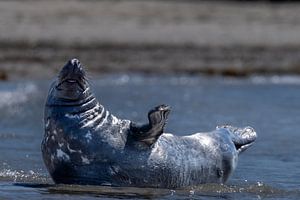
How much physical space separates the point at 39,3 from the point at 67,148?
63.0 ft

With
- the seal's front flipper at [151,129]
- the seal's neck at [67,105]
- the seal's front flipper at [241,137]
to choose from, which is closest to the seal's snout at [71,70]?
the seal's neck at [67,105]

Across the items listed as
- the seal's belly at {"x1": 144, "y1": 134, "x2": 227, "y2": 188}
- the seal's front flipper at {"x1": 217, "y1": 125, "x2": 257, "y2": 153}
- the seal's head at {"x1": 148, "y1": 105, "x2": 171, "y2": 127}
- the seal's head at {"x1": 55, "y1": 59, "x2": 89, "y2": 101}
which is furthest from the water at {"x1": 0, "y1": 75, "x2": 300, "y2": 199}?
the seal's head at {"x1": 55, "y1": 59, "x2": 89, "y2": 101}

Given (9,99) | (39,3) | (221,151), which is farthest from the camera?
(39,3)

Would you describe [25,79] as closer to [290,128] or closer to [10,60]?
[10,60]

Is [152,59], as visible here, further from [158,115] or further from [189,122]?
[158,115]

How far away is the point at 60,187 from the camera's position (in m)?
8.53

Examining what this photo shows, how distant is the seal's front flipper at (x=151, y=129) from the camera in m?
8.27

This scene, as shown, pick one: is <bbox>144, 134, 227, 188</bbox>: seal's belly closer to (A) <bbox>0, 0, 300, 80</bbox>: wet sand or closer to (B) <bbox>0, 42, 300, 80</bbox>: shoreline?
(A) <bbox>0, 0, 300, 80</bbox>: wet sand

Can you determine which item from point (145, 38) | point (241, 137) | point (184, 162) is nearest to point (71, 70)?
point (184, 162)

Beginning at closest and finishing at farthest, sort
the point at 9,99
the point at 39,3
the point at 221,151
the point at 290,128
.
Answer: the point at 221,151 → the point at 290,128 → the point at 9,99 → the point at 39,3

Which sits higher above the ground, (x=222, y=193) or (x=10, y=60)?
(x=10, y=60)

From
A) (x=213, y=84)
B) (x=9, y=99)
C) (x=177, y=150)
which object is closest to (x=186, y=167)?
(x=177, y=150)

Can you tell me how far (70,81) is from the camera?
8.55 m

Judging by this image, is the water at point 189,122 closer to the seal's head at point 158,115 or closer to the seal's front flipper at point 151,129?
the seal's front flipper at point 151,129
